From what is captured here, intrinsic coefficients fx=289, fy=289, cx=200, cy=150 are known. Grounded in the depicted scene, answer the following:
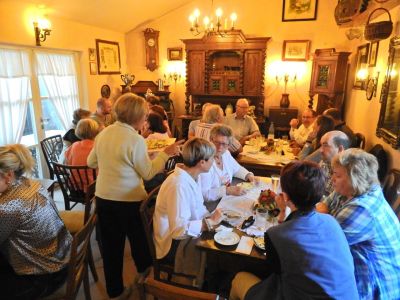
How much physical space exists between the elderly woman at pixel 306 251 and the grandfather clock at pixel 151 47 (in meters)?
5.49

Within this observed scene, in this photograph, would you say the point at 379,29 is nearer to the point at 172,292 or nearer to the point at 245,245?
the point at 245,245

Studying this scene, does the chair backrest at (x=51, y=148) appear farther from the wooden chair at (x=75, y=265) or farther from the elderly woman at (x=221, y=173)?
the elderly woman at (x=221, y=173)

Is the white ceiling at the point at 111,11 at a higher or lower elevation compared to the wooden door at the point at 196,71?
higher

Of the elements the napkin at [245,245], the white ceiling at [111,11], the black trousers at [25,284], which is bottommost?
the black trousers at [25,284]

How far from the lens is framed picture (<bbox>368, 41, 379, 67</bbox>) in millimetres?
3459

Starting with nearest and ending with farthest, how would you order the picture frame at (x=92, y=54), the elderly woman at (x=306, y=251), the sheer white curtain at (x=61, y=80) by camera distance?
the elderly woman at (x=306, y=251), the sheer white curtain at (x=61, y=80), the picture frame at (x=92, y=54)

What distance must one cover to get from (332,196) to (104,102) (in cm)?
349

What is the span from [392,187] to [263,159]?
46.1 inches

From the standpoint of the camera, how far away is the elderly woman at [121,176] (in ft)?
6.10

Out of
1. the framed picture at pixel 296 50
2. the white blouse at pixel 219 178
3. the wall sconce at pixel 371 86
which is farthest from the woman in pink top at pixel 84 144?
the framed picture at pixel 296 50

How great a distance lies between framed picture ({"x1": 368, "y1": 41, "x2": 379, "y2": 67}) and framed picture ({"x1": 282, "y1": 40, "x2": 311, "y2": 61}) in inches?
67.5

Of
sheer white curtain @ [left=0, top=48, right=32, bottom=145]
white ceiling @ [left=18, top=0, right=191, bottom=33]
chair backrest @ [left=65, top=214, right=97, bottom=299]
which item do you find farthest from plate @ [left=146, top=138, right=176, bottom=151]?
white ceiling @ [left=18, top=0, right=191, bottom=33]

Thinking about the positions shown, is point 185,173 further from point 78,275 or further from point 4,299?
point 4,299

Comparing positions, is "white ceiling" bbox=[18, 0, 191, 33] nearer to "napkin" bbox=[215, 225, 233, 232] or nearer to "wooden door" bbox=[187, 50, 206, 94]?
"wooden door" bbox=[187, 50, 206, 94]
